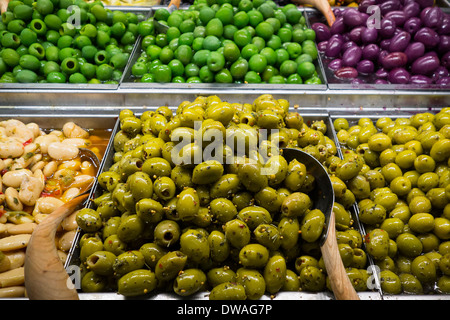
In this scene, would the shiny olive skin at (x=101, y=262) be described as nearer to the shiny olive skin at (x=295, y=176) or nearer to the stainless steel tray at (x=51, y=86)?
the shiny olive skin at (x=295, y=176)

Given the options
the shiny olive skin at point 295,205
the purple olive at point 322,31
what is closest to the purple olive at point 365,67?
the purple olive at point 322,31

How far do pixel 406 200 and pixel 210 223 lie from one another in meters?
1.25

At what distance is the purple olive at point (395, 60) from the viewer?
2912mm

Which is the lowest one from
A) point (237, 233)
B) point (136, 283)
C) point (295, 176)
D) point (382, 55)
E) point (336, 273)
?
point (136, 283)

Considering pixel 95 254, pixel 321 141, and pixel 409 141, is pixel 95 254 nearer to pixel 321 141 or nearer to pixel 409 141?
pixel 321 141

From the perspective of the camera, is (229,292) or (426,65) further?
(426,65)

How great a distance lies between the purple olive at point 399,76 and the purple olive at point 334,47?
0.58 meters

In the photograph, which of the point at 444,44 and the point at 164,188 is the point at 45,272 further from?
the point at 444,44

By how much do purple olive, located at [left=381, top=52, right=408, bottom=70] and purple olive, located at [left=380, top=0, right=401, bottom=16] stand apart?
0.67 meters

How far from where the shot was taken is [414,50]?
2.90 meters

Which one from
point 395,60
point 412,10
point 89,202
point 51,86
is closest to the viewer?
point 89,202

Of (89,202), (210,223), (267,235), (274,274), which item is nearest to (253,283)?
(274,274)

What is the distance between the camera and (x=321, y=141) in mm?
2061

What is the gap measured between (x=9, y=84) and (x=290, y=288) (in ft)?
8.88
